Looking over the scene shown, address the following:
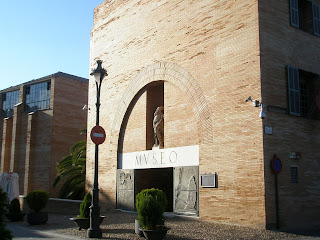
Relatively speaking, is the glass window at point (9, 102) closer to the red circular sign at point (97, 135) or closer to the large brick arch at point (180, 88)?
the large brick arch at point (180, 88)

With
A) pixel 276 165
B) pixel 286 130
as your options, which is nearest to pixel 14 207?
pixel 276 165

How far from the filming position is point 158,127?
16.5m

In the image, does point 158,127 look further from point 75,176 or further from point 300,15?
point 75,176

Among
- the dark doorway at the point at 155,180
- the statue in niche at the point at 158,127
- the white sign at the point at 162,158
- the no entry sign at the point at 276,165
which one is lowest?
the dark doorway at the point at 155,180

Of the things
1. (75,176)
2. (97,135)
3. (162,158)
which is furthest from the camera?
(75,176)

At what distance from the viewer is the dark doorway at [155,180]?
17.6 metres

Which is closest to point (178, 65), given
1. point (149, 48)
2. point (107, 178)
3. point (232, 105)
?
point (149, 48)

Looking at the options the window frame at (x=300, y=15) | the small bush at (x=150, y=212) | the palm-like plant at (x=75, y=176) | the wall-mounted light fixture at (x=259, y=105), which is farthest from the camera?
the palm-like plant at (x=75, y=176)

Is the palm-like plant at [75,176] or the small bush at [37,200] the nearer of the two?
the small bush at [37,200]

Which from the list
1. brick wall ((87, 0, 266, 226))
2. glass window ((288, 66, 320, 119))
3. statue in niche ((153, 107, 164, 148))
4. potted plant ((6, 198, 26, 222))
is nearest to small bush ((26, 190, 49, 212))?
potted plant ((6, 198, 26, 222))

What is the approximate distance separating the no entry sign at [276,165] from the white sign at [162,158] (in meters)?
3.13

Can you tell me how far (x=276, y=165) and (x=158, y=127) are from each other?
600 centimetres

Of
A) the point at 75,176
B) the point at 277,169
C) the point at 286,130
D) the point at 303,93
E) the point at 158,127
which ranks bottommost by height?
the point at 75,176

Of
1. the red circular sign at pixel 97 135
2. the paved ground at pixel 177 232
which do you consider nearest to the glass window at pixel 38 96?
the paved ground at pixel 177 232
